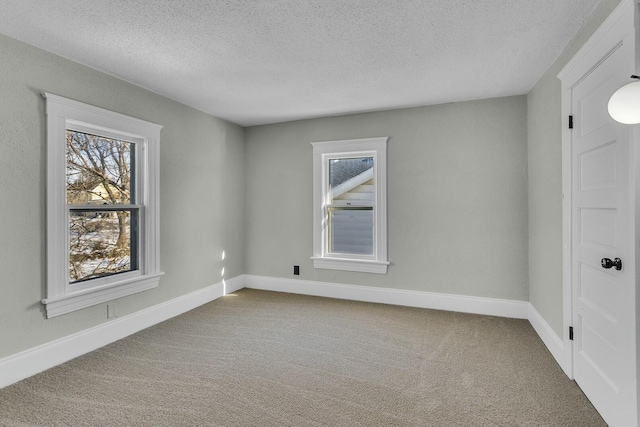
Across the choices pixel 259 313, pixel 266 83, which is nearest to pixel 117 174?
pixel 266 83

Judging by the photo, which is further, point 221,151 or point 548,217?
point 221,151

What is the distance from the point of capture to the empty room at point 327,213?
79.0 inches

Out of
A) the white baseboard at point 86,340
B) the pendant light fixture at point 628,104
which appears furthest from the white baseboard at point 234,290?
the pendant light fixture at point 628,104

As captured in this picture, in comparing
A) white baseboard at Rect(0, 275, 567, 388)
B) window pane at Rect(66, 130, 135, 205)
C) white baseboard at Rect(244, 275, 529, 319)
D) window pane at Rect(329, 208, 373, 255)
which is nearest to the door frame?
white baseboard at Rect(0, 275, 567, 388)

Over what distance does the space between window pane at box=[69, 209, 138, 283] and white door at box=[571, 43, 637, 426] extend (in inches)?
152

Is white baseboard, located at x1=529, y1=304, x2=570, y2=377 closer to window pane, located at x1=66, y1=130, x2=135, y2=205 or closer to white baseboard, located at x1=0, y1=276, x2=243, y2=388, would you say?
white baseboard, located at x1=0, y1=276, x2=243, y2=388

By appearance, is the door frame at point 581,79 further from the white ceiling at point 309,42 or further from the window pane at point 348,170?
the window pane at point 348,170

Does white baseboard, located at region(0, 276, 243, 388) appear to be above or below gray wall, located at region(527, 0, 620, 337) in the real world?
below

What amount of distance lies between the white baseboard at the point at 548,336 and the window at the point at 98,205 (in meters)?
3.80

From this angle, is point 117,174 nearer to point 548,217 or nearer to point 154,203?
point 154,203

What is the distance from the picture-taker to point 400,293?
13.7 ft

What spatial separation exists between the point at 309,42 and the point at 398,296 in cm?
310

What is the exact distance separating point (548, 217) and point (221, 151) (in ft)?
12.8

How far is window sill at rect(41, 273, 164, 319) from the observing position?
8.57 feet
